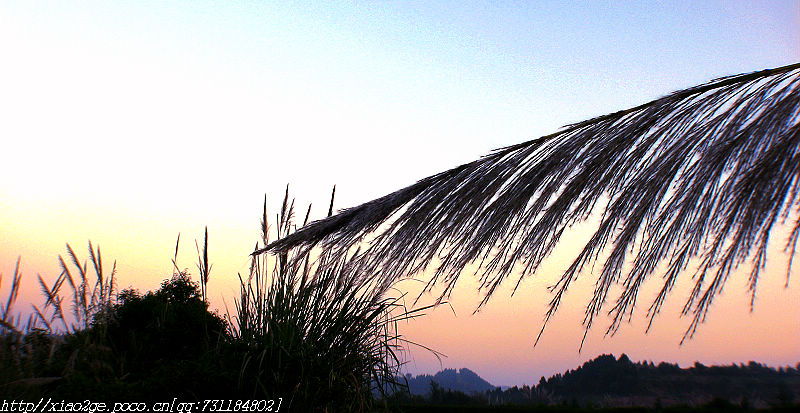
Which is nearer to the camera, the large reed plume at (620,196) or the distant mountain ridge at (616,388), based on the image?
the large reed plume at (620,196)

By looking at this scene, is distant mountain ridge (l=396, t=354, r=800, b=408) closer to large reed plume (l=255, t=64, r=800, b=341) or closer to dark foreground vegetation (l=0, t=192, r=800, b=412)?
dark foreground vegetation (l=0, t=192, r=800, b=412)

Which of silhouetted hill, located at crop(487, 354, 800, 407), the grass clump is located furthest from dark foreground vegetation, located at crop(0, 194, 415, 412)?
silhouetted hill, located at crop(487, 354, 800, 407)

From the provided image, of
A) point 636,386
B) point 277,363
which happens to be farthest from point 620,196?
point 636,386

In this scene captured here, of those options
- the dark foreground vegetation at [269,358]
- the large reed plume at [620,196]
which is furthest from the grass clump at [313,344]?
the large reed plume at [620,196]

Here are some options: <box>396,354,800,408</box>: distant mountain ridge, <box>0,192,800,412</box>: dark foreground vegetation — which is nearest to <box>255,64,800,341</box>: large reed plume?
<box>0,192,800,412</box>: dark foreground vegetation

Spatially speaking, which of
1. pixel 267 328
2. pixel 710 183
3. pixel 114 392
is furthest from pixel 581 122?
pixel 114 392

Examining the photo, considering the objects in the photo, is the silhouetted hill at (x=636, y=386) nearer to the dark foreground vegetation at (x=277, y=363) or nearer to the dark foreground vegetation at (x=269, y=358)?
the dark foreground vegetation at (x=277, y=363)

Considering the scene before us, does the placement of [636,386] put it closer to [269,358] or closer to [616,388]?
[616,388]

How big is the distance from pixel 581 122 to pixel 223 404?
2.58 m

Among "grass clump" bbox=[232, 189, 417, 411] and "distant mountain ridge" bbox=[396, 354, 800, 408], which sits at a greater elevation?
"grass clump" bbox=[232, 189, 417, 411]

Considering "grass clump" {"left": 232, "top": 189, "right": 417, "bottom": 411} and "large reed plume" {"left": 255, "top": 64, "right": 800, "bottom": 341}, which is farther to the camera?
"grass clump" {"left": 232, "top": 189, "right": 417, "bottom": 411}

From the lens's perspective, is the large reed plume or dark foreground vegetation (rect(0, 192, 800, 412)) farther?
dark foreground vegetation (rect(0, 192, 800, 412))

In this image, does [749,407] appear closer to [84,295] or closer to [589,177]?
[589,177]

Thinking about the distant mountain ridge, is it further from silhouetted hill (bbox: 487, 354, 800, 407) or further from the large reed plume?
the large reed plume
